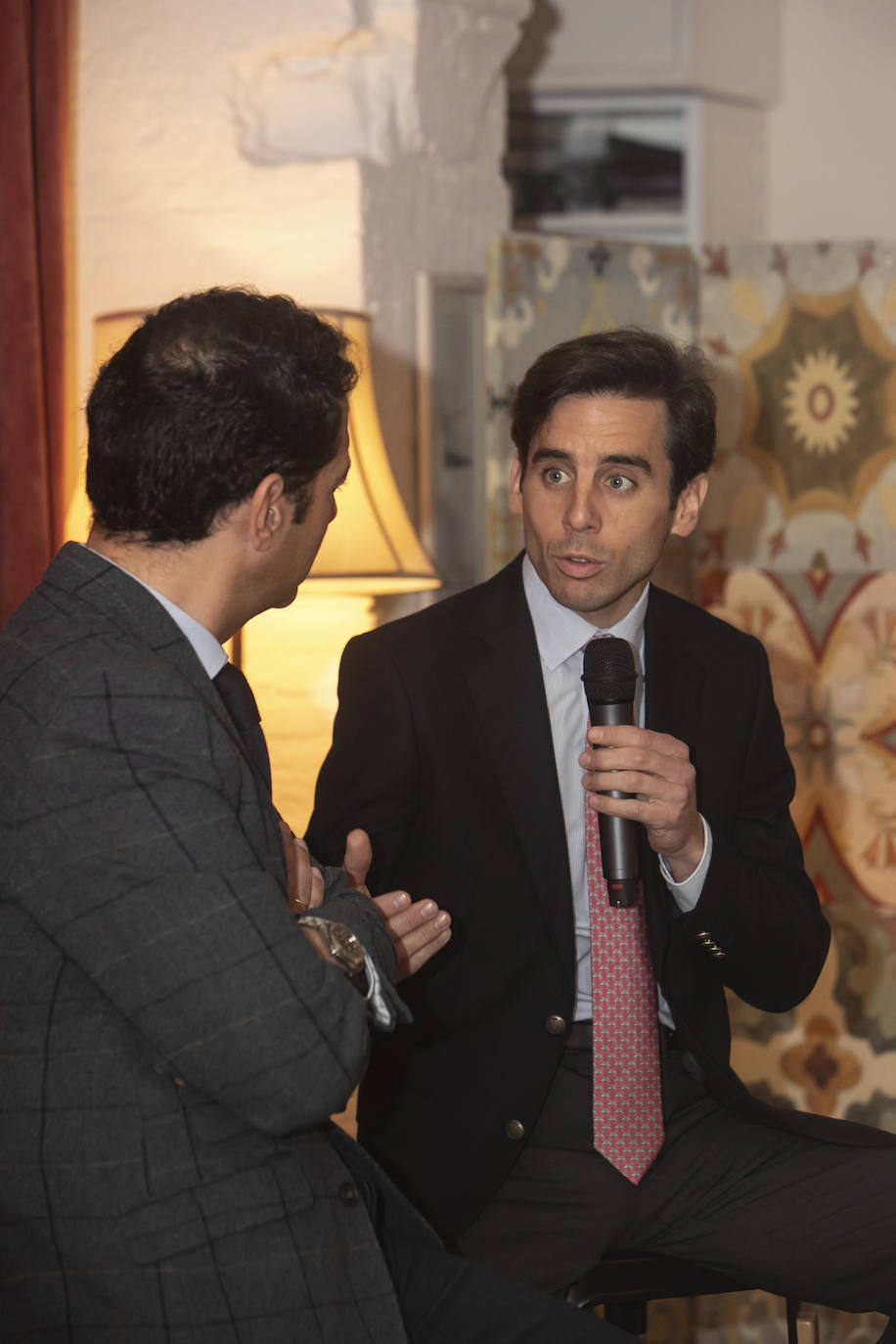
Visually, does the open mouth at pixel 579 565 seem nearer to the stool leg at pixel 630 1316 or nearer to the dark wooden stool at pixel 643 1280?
the dark wooden stool at pixel 643 1280

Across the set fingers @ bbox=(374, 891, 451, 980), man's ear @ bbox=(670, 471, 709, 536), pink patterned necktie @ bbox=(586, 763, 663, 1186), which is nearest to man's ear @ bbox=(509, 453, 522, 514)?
man's ear @ bbox=(670, 471, 709, 536)

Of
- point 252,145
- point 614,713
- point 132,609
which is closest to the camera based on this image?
point 132,609

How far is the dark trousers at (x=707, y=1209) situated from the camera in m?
1.85

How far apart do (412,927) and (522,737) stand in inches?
19.2

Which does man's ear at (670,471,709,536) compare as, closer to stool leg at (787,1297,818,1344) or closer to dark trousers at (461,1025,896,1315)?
dark trousers at (461,1025,896,1315)

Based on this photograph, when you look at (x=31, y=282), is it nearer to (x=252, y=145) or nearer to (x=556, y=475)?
(x=252, y=145)

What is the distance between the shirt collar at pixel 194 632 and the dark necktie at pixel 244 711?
8 centimetres

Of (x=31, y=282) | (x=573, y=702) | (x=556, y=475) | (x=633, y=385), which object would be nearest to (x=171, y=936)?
(x=573, y=702)

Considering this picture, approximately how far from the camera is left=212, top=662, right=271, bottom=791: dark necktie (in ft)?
4.90

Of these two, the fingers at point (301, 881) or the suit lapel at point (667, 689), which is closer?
the fingers at point (301, 881)

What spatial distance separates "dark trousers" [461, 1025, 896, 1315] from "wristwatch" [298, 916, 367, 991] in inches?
26.8

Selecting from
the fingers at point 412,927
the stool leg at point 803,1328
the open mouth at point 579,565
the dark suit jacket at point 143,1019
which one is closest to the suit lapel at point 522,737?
the open mouth at point 579,565

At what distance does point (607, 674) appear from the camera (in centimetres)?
166

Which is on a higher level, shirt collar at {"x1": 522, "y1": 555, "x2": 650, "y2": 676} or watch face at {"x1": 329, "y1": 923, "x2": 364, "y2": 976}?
shirt collar at {"x1": 522, "y1": 555, "x2": 650, "y2": 676}
